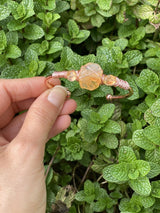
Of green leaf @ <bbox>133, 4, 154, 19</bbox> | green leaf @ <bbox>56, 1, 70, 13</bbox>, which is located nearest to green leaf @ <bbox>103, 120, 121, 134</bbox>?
green leaf @ <bbox>133, 4, 154, 19</bbox>

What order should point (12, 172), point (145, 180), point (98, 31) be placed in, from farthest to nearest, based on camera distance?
1. point (98, 31)
2. point (145, 180)
3. point (12, 172)

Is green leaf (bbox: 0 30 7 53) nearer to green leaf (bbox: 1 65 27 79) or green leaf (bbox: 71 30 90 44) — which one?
green leaf (bbox: 1 65 27 79)

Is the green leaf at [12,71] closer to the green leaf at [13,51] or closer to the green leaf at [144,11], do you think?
the green leaf at [13,51]

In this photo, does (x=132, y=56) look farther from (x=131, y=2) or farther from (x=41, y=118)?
(x=41, y=118)

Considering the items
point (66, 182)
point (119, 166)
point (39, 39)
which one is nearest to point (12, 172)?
point (119, 166)

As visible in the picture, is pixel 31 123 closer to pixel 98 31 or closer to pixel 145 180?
pixel 145 180

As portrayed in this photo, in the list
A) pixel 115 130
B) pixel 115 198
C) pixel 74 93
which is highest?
pixel 74 93
